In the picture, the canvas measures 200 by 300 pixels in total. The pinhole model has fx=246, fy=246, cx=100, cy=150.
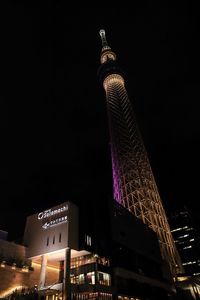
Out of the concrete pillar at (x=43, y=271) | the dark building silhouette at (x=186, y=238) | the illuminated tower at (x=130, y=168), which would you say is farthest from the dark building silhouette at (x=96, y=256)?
the dark building silhouette at (x=186, y=238)

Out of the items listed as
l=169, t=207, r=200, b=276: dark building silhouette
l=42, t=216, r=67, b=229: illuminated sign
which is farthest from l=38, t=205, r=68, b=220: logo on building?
l=169, t=207, r=200, b=276: dark building silhouette

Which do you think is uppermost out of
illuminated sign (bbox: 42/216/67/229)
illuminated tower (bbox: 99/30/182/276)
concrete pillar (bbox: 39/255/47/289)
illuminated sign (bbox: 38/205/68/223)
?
illuminated tower (bbox: 99/30/182/276)

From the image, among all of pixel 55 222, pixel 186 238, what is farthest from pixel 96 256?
pixel 186 238

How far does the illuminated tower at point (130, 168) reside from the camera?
61406 mm

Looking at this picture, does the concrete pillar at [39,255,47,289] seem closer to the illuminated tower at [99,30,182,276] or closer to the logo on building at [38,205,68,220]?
the logo on building at [38,205,68,220]

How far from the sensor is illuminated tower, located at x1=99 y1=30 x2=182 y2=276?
61.4 metres

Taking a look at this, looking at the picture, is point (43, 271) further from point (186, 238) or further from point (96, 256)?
point (186, 238)

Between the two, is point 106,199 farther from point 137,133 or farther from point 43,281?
point 137,133

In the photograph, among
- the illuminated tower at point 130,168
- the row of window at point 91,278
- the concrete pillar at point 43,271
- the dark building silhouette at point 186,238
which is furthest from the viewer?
the dark building silhouette at point 186,238

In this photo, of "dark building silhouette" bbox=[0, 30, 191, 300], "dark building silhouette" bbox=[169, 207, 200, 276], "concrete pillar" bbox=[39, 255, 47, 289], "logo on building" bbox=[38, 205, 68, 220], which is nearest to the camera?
"dark building silhouette" bbox=[0, 30, 191, 300]

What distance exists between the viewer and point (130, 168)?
74375 mm

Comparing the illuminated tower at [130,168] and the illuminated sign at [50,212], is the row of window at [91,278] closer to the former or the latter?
the illuminated sign at [50,212]

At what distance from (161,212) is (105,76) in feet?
202

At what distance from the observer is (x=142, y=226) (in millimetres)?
54281
